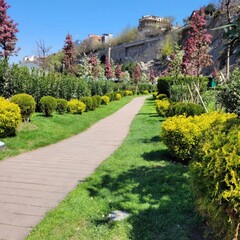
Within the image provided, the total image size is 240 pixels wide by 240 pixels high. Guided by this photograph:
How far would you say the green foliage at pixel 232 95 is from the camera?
8250 mm

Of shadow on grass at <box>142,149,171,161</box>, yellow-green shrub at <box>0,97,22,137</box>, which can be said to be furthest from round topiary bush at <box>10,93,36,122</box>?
shadow on grass at <box>142,149,171,161</box>

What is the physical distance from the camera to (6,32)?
1046 inches

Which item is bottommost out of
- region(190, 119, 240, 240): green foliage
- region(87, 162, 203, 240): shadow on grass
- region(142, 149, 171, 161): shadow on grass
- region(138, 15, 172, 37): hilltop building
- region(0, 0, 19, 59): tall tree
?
region(87, 162, 203, 240): shadow on grass

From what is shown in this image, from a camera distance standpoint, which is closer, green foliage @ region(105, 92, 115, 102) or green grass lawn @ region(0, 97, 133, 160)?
green grass lawn @ region(0, 97, 133, 160)

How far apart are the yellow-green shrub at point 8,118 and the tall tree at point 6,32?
60.9ft

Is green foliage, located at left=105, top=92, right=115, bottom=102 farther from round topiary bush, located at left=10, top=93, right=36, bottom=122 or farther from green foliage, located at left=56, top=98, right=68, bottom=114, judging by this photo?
round topiary bush, located at left=10, top=93, right=36, bottom=122

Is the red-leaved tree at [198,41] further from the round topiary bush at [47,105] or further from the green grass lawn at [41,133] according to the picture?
the round topiary bush at [47,105]

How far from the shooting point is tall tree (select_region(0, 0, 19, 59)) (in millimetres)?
26047

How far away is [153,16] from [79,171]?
103689mm

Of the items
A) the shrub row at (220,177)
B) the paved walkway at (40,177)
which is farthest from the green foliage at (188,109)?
the shrub row at (220,177)

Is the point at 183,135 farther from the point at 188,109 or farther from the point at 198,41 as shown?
the point at 198,41

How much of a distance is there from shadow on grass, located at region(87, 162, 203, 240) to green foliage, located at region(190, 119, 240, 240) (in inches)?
33.9

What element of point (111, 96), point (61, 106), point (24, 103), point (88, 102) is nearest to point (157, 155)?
point (24, 103)

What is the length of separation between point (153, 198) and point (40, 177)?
2.26m
